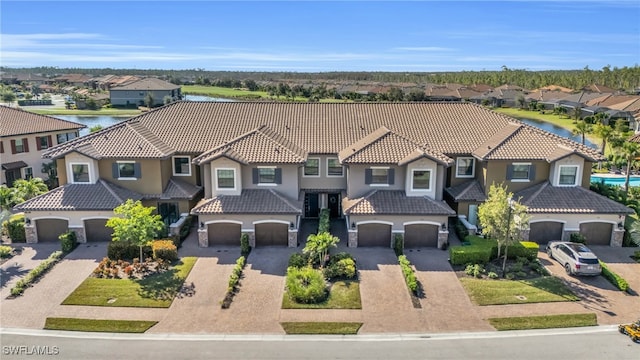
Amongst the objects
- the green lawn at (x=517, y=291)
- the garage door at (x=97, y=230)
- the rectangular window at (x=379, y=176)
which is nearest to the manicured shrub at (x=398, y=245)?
the rectangular window at (x=379, y=176)

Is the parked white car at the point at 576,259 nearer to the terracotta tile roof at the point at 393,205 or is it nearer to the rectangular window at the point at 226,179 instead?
the terracotta tile roof at the point at 393,205

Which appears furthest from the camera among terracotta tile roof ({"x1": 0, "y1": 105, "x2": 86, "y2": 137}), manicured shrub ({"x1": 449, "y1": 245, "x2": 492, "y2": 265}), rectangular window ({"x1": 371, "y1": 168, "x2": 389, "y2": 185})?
terracotta tile roof ({"x1": 0, "y1": 105, "x2": 86, "y2": 137})

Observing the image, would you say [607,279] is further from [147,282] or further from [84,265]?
[84,265]

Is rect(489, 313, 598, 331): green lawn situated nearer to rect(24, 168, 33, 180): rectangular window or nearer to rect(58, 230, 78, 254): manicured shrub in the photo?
rect(58, 230, 78, 254): manicured shrub

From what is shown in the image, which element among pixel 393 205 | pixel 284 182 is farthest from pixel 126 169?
pixel 393 205

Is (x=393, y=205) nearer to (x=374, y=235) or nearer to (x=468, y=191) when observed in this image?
(x=374, y=235)

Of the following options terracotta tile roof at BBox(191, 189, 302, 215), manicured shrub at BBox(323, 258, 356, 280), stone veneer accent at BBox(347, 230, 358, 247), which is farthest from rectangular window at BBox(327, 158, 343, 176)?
manicured shrub at BBox(323, 258, 356, 280)

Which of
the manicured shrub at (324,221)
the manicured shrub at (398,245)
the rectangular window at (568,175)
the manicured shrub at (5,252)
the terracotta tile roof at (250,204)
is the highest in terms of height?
the rectangular window at (568,175)
